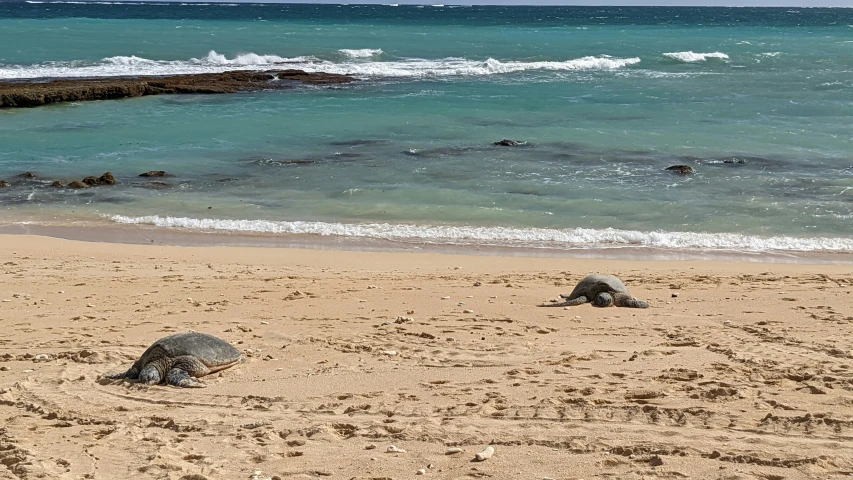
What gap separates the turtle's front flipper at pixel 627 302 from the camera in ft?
29.8

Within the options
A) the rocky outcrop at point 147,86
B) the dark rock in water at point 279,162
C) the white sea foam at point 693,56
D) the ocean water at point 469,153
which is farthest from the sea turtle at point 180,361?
the white sea foam at point 693,56

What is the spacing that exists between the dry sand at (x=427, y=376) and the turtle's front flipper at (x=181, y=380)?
86mm

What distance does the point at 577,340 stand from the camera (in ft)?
25.8

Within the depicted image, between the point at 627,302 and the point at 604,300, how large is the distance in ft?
0.96

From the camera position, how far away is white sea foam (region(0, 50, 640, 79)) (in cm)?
3519

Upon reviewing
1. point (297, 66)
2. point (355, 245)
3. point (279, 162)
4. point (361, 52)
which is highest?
point (361, 52)

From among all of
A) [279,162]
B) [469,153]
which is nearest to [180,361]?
[279,162]

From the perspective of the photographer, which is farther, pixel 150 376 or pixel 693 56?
pixel 693 56

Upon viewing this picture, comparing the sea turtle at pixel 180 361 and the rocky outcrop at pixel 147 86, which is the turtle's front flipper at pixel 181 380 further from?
the rocky outcrop at pixel 147 86

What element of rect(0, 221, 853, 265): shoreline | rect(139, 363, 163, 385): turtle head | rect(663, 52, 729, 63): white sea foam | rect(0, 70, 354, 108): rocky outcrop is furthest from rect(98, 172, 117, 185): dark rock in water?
rect(663, 52, 729, 63): white sea foam

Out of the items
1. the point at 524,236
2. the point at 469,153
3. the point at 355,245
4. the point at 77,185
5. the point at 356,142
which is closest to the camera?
the point at 355,245

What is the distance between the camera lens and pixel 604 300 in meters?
8.98

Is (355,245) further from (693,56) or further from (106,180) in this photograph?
(693,56)

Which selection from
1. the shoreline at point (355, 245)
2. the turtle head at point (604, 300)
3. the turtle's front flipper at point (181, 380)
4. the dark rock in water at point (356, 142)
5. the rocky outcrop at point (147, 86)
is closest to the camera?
the turtle's front flipper at point (181, 380)
